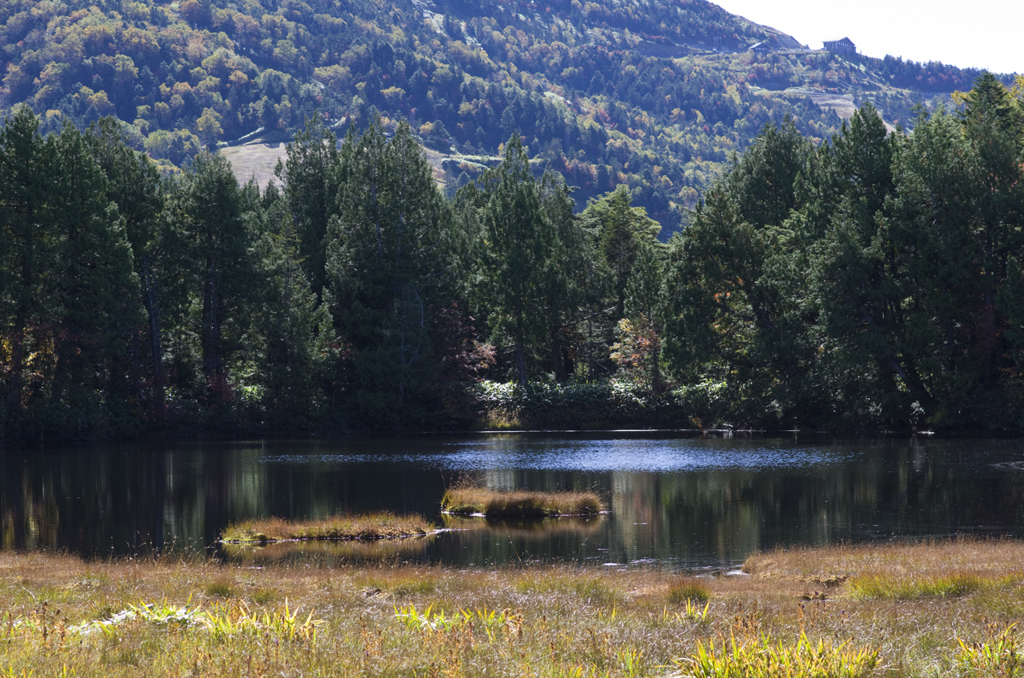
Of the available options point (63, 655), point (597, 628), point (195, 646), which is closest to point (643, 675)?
point (597, 628)

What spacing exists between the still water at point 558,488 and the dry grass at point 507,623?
521 centimetres

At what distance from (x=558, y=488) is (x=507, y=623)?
940 inches

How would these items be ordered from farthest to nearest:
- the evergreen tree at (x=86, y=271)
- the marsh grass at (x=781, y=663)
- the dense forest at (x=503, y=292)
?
the evergreen tree at (x=86, y=271) < the dense forest at (x=503, y=292) < the marsh grass at (x=781, y=663)

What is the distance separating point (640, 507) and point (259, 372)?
39.6 metres

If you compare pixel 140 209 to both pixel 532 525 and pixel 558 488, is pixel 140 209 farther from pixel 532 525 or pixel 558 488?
pixel 532 525

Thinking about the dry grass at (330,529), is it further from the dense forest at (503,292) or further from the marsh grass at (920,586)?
the dense forest at (503,292)

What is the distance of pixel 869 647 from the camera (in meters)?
8.48

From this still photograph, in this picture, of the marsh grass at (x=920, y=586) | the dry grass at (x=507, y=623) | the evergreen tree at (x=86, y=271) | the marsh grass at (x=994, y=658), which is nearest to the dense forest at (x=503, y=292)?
the evergreen tree at (x=86, y=271)

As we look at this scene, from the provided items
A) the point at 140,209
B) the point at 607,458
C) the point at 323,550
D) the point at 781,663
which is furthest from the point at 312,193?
the point at 781,663

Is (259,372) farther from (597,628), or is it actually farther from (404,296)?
(597,628)

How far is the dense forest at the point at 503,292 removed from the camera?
50.8m

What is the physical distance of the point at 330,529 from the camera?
1023 inches

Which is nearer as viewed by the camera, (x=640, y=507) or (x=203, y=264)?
(x=640, y=507)

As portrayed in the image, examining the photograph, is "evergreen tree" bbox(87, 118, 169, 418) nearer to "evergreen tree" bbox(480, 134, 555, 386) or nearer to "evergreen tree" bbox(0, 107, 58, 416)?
"evergreen tree" bbox(0, 107, 58, 416)
